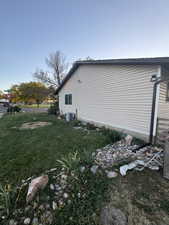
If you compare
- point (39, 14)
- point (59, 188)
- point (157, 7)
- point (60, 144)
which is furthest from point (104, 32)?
point (59, 188)

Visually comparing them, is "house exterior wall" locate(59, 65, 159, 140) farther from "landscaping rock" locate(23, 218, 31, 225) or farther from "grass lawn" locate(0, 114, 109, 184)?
Answer: "landscaping rock" locate(23, 218, 31, 225)

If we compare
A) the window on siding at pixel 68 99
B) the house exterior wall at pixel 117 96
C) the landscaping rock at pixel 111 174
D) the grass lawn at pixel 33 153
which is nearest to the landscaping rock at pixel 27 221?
the grass lawn at pixel 33 153

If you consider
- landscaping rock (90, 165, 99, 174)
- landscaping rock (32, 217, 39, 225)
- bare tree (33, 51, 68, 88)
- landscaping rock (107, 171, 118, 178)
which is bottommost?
landscaping rock (32, 217, 39, 225)

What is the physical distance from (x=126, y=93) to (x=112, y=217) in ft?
16.3

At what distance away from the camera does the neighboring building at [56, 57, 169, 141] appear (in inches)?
175

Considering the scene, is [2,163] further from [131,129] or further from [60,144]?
[131,129]

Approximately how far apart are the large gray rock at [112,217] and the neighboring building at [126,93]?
345 centimetres

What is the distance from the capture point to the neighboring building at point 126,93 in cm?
445

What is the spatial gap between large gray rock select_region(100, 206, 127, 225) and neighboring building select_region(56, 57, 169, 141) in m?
3.45

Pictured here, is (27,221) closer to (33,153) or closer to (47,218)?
(47,218)

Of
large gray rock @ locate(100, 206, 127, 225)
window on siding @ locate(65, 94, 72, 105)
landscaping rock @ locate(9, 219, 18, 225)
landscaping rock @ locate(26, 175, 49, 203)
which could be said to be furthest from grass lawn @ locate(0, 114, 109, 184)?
window on siding @ locate(65, 94, 72, 105)


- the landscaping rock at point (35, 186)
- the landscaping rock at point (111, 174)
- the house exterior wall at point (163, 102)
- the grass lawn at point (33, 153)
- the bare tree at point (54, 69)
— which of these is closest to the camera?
the landscaping rock at point (35, 186)

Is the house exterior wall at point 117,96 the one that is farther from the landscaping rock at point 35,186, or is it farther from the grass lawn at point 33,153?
the landscaping rock at point 35,186

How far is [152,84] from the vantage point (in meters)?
4.53
